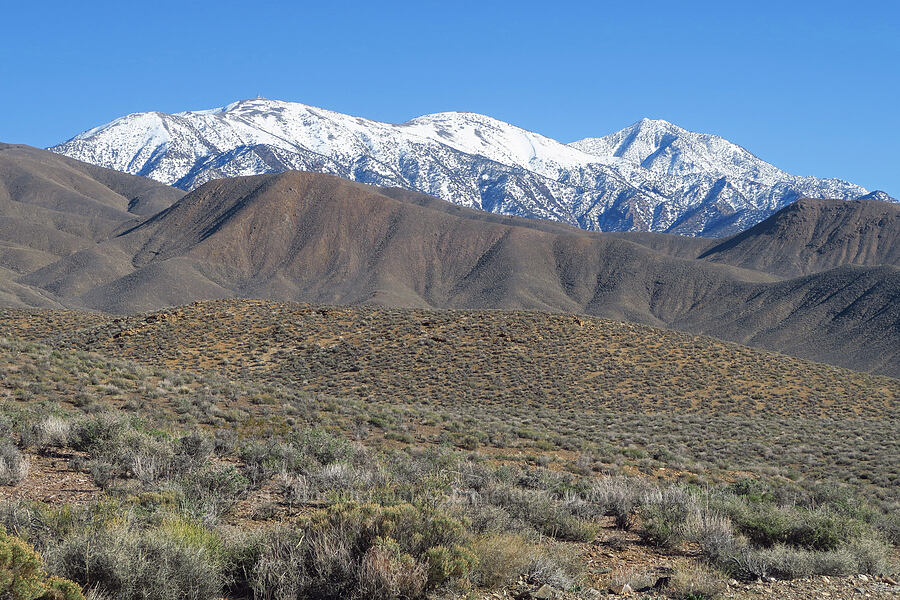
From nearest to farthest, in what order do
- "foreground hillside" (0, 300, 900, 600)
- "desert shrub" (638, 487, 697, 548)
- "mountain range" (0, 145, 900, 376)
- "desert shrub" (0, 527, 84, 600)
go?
"desert shrub" (0, 527, 84, 600), "foreground hillside" (0, 300, 900, 600), "desert shrub" (638, 487, 697, 548), "mountain range" (0, 145, 900, 376)

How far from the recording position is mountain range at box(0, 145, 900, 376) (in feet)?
400

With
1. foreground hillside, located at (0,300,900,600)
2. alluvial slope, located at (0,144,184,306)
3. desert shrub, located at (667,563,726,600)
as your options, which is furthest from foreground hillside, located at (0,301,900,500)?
alluvial slope, located at (0,144,184,306)

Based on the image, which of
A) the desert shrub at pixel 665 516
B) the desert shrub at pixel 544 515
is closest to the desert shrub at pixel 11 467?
the desert shrub at pixel 544 515

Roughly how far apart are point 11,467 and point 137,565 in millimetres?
4302

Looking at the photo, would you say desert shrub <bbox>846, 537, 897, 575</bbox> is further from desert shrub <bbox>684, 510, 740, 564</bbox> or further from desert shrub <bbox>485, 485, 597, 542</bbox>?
desert shrub <bbox>485, 485, 597, 542</bbox>

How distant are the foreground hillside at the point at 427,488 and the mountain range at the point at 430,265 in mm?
91100

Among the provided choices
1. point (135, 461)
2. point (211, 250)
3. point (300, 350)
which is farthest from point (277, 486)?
point (211, 250)

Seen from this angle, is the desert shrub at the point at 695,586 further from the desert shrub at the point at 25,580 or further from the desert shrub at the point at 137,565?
the desert shrub at the point at 25,580

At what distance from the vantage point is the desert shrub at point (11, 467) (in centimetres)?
781

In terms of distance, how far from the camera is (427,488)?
25.8ft

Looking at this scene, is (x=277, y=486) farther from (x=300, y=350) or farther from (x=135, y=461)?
(x=300, y=350)

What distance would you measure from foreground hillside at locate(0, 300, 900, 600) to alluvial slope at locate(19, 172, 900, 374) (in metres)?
94.8

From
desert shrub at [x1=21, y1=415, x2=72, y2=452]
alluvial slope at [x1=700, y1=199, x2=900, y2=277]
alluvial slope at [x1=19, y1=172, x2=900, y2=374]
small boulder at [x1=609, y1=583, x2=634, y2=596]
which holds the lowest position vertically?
desert shrub at [x1=21, y1=415, x2=72, y2=452]

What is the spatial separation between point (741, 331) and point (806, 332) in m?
11.3
